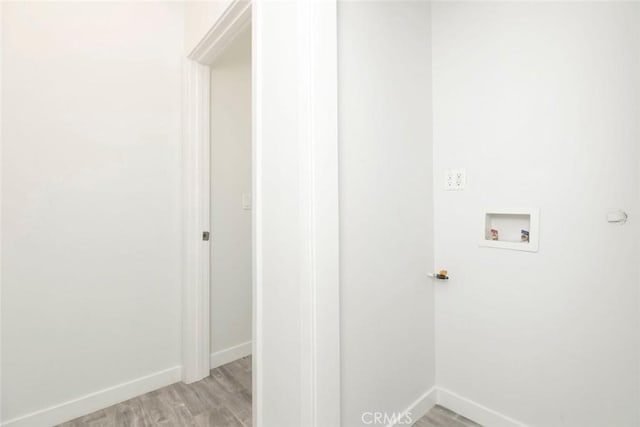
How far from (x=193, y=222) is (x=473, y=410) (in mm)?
1876

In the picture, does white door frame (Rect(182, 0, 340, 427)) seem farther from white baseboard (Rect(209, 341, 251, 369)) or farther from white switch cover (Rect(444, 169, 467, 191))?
white baseboard (Rect(209, 341, 251, 369))

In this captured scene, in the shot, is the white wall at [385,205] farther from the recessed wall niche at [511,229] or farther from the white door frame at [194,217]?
the white door frame at [194,217]

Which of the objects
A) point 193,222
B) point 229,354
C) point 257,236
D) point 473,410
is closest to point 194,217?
point 193,222

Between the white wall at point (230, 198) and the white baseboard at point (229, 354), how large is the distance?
16mm

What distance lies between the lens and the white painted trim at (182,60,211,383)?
1912 millimetres

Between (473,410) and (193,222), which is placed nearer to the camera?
(473,410)

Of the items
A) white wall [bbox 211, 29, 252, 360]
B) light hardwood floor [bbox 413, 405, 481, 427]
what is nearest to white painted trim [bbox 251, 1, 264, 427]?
light hardwood floor [bbox 413, 405, 481, 427]

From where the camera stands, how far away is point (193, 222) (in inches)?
75.5

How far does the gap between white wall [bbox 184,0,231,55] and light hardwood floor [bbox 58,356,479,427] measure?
208 cm

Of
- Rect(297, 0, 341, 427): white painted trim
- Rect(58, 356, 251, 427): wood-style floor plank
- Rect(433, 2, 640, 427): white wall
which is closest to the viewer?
Rect(297, 0, 341, 427): white painted trim

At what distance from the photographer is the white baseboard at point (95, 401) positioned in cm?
149

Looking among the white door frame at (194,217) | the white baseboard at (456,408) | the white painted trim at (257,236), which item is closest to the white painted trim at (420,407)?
the white baseboard at (456,408)

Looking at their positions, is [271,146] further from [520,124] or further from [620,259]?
[620,259]

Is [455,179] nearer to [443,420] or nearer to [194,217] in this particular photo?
[443,420]
